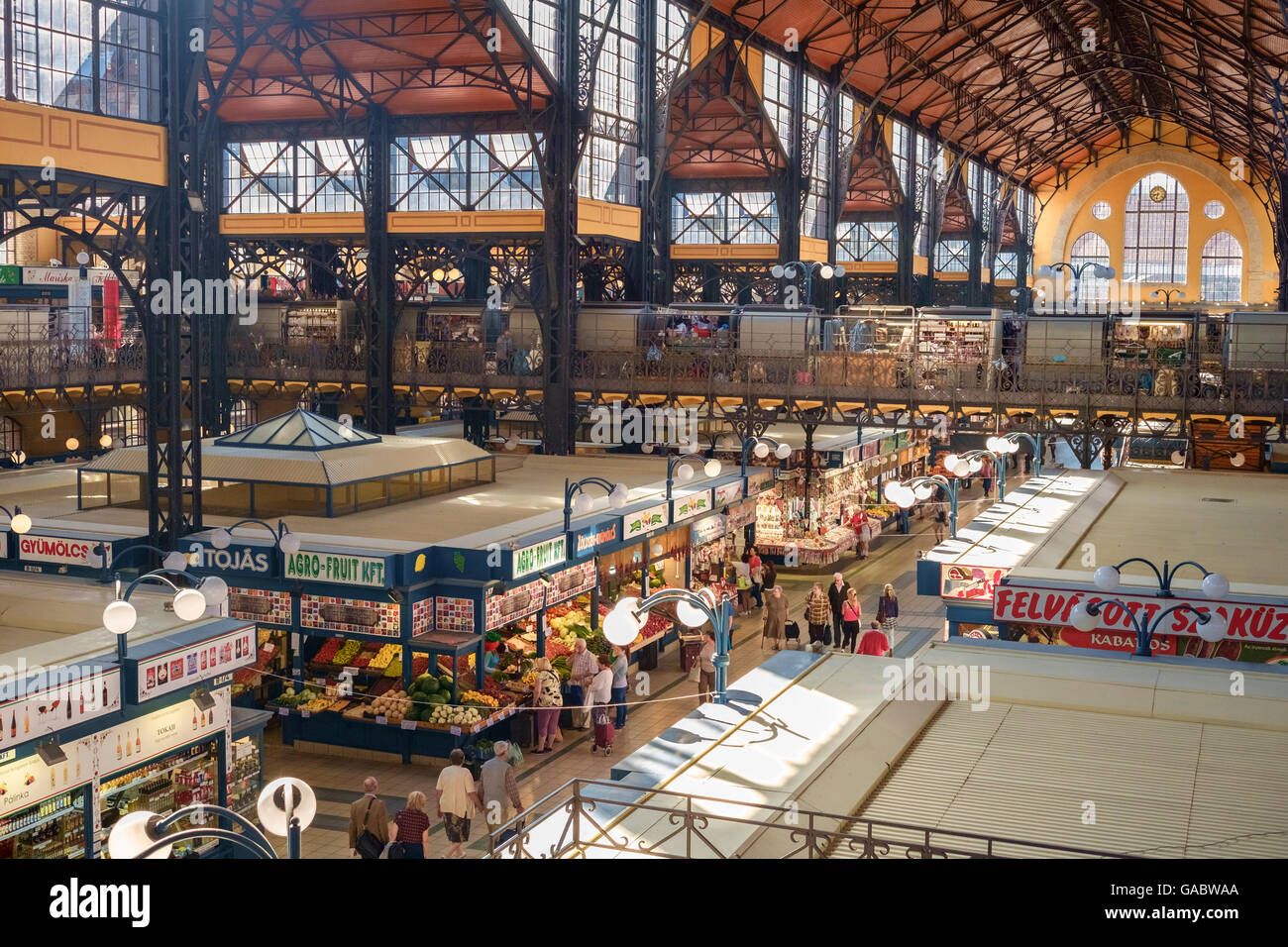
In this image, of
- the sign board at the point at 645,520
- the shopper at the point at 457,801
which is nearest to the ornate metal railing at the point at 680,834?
the shopper at the point at 457,801

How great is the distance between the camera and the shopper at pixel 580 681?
19.1 m

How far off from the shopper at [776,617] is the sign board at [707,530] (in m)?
2.59

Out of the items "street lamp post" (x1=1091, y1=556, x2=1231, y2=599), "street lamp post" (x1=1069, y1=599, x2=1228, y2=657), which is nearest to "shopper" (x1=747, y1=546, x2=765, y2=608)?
"street lamp post" (x1=1069, y1=599, x2=1228, y2=657)

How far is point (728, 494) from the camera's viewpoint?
2706 cm

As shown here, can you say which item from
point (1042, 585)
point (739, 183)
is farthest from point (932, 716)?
point (739, 183)

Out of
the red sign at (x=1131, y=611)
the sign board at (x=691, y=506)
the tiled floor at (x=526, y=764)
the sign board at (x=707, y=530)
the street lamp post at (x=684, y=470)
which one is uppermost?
the street lamp post at (x=684, y=470)

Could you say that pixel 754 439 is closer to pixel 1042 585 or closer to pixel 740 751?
pixel 1042 585

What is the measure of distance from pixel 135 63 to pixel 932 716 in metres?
13.9

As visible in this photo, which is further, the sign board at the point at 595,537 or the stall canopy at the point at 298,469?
the stall canopy at the point at 298,469

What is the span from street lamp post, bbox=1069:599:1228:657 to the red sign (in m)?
0.09

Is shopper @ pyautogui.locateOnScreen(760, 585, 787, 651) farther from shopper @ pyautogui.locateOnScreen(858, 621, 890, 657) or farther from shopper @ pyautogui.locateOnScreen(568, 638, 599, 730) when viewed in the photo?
shopper @ pyautogui.locateOnScreen(858, 621, 890, 657)

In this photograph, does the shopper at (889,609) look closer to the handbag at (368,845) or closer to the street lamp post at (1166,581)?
the street lamp post at (1166,581)

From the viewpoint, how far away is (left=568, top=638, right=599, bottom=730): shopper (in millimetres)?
19141
